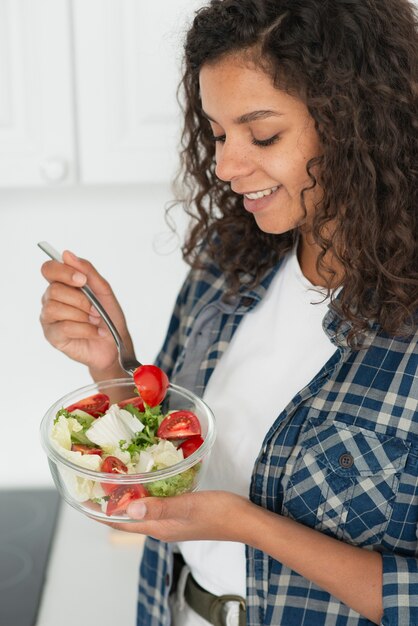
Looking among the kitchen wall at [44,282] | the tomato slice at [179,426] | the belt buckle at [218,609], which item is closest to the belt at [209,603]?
the belt buckle at [218,609]

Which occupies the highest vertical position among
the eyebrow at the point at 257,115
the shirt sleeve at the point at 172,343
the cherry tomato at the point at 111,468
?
the eyebrow at the point at 257,115

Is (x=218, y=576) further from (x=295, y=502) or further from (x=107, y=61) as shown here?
(x=107, y=61)

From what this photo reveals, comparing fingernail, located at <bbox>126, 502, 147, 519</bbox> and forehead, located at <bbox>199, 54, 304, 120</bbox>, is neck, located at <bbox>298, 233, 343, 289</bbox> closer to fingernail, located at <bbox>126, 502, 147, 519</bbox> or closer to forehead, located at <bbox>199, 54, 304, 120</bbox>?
forehead, located at <bbox>199, 54, 304, 120</bbox>

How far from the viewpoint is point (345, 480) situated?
1.00 metres

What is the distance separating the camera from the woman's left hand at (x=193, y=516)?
0.91 metres

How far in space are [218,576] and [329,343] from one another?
0.36 meters

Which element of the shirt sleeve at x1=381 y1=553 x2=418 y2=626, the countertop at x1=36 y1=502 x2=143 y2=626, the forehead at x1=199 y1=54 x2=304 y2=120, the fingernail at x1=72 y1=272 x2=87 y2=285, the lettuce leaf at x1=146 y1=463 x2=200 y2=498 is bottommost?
the countertop at x1=36 y1=502 x2=143 y2=626

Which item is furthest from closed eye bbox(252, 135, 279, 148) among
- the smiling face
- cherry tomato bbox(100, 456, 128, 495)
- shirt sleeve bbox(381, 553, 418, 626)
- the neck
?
shirt sleeve bbox(381, 553, 418, 626)

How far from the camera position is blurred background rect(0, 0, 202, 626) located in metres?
1.29

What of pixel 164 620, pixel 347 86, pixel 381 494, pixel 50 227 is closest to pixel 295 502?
pixel 381 494

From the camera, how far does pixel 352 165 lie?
0.99 m

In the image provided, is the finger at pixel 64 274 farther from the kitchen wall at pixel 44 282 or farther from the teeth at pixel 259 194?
the kitchen wall at pixel 44 282

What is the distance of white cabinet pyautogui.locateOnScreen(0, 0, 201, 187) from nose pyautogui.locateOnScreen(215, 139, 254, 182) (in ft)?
1.01

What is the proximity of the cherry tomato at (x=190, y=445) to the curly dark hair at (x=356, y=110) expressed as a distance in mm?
230
